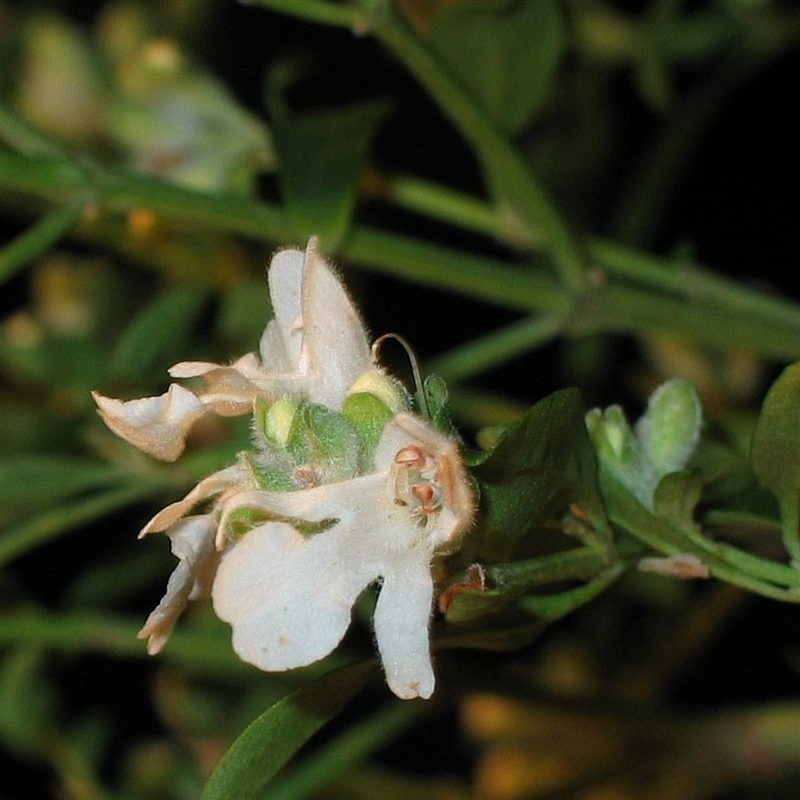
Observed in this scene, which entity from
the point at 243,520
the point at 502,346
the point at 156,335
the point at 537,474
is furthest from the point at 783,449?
the point at 156,335

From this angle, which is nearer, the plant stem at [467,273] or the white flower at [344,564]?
the white flower at [344,564]

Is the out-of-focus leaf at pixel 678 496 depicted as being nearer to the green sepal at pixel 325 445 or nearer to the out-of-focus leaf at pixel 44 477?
the green sepal at pixel 325 445

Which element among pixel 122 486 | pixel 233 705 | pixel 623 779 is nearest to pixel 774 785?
pixel 623 779

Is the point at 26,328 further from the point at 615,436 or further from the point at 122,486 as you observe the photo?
the point at 615,436

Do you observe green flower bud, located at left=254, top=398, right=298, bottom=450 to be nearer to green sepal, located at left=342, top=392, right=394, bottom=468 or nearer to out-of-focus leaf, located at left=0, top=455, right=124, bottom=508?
green sepal, located at left=342, top=392, right=394, bottom=468

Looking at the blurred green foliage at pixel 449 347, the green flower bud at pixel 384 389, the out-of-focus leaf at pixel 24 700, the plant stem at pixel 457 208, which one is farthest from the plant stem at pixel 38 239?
the out-of-focus leaf at pixel 24 700

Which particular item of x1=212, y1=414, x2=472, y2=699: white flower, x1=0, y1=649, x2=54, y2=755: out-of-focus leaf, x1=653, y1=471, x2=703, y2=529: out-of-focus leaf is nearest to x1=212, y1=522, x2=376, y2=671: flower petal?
x1=212, y1=414, x2=472, y2=699: white flower

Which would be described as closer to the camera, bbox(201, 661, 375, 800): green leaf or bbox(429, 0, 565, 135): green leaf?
bbox(201, 661, 375, 800): green leaf

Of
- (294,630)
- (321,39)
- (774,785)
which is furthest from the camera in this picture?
(321,39)
